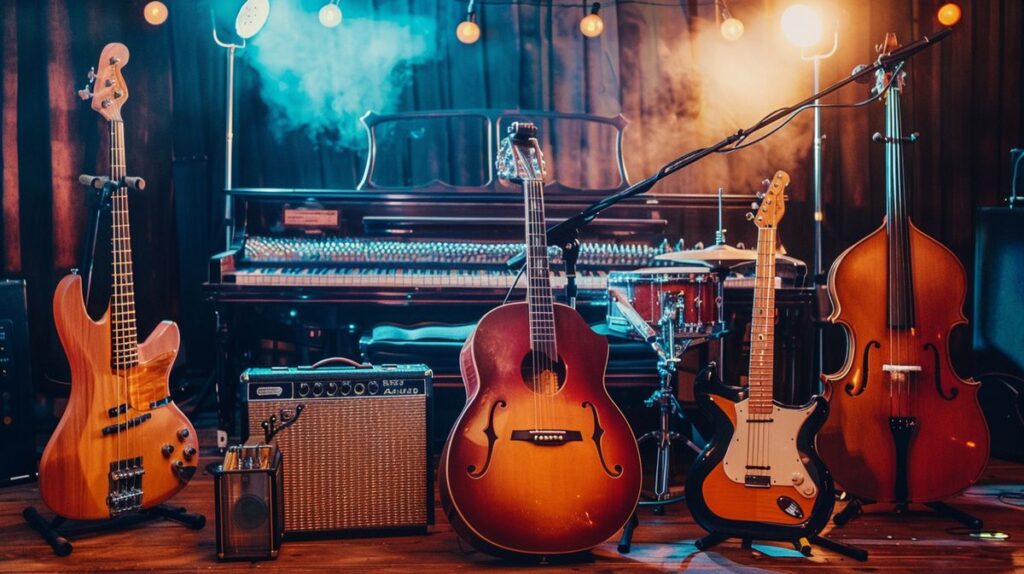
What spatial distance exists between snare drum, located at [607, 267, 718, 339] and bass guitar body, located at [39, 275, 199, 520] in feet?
5.96

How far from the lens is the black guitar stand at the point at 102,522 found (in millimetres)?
3221

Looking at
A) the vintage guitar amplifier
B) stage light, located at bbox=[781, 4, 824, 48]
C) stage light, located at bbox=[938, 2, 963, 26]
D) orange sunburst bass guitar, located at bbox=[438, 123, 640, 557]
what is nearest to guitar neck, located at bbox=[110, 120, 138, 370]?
the vintage guitar amplifier

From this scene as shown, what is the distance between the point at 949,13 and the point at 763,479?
366 cm

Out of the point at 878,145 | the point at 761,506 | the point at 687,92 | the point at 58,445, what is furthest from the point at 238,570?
the point at 878,145

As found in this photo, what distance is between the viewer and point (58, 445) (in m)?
3.11

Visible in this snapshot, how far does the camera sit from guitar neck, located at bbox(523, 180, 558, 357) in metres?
2.97

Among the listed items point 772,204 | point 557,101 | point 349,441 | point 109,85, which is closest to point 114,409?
point 349,441

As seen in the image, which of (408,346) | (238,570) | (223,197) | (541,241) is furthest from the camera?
(223,197)

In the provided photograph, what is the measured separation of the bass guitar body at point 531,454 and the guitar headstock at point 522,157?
472 mm

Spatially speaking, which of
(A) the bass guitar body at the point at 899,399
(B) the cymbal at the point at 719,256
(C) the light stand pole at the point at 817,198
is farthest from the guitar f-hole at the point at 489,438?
(C) the light stand pole at the point at 817,198

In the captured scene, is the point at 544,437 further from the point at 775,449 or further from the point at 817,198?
the point at 817,198

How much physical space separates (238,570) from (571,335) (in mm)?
1319

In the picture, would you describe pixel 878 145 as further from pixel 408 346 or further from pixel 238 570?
pixel 238 570

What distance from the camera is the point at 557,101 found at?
5551mm
